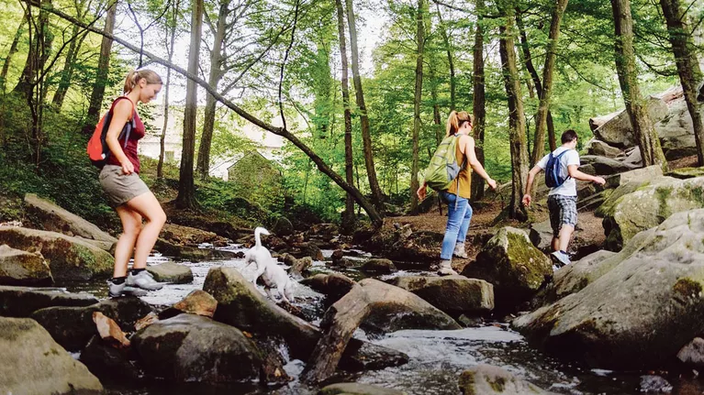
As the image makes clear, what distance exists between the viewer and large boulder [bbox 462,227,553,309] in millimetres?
7172

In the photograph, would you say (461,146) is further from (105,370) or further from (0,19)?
(0,19)

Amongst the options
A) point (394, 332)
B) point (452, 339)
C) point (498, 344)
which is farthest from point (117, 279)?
point (498, 344)

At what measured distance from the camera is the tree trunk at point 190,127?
16.3 m

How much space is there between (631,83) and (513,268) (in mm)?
7745

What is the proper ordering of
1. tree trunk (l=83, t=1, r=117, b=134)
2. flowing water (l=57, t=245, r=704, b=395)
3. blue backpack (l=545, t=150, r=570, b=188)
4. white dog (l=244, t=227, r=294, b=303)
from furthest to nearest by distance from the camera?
1. tree trunk (l=83, t=1, r=117, b=134)
2. blue backpack (l=545, t=150, r=570, b=188)
3. white dog (l=244, t=227, r=294, b=303)
4. flowing water (l=57, t=245, r=704, b=395)

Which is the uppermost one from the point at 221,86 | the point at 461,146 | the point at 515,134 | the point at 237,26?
the point at 237,26

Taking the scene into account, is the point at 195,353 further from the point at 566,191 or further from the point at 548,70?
the point at 548,70

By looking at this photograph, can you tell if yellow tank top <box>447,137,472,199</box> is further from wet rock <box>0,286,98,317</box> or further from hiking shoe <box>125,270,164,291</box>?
wet rock <box>0,286,98,317</box>

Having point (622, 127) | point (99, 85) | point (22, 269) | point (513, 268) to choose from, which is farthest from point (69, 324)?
point (622, 127)

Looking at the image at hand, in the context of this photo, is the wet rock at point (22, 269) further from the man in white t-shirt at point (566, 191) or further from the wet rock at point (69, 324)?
the man in white t-shirt at point (566, 191)

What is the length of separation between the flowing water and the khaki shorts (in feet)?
4.93

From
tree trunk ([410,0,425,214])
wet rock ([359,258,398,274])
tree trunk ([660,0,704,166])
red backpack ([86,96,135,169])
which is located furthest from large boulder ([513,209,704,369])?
tree trunk ([410,0,425,214])

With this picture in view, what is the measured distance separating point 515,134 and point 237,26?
53.8ft

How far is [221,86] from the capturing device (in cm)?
2373
